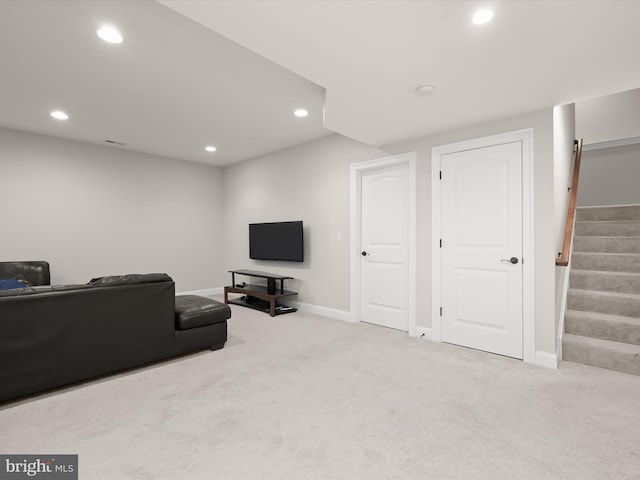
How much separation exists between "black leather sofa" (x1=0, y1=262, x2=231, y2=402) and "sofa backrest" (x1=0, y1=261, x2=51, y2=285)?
2267 millimetres

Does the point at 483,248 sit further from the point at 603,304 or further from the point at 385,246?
the point at 603,304

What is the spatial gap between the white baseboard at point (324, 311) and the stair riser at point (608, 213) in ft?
11.7

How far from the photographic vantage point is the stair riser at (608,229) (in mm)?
3941

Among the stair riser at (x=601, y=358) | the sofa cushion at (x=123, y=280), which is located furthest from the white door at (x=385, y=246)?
the sofa cushion at (x=123, y=280)

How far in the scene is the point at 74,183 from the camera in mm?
4984

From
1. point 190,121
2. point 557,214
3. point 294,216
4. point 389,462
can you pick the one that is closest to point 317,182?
point 294,216

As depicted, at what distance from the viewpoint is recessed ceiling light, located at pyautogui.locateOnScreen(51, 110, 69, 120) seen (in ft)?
12.6

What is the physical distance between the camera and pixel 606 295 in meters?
3.22

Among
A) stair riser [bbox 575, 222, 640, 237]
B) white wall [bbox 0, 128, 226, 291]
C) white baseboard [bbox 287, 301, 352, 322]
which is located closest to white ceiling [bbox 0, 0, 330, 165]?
white wall [bbox 0, 128, 226, 291]

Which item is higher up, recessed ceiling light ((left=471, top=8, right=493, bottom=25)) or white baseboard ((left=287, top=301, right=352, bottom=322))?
recessed ceiling light ((left=471, top=8, right=493, bottom=25))

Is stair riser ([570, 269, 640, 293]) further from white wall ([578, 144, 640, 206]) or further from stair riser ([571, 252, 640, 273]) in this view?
white wall ([578, 144, 640, 206])

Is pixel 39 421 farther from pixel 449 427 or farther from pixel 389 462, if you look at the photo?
pixel 449 427

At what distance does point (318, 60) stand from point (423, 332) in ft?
9.72

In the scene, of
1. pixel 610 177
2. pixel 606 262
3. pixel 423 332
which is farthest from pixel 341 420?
pixel 610 177
